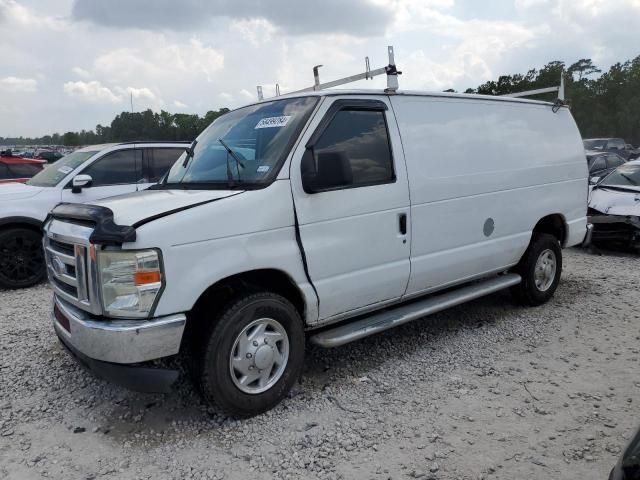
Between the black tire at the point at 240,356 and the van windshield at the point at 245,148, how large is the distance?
2.65 ft

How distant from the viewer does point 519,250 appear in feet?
17.3

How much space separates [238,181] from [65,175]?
4.75 m

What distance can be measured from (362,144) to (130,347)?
2192 mm

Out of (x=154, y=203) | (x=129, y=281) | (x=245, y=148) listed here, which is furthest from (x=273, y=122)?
(x=129, y=281)

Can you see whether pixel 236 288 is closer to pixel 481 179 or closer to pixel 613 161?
pixel 481 179

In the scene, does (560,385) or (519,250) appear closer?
(560,385)

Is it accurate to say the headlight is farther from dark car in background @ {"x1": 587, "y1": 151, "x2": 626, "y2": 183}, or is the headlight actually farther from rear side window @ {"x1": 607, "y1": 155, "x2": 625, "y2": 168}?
rear side window @ {"x1": 607, "y1": 155, "x2": 625, "y2": 168}

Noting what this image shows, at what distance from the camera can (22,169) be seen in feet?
37.7

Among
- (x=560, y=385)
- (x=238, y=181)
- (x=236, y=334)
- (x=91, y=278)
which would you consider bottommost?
(x=560, y=385)

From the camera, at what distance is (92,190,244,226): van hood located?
3.07 metres

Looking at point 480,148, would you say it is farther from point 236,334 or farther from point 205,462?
point 205,462

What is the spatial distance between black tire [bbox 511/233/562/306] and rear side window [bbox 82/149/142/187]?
5468mm

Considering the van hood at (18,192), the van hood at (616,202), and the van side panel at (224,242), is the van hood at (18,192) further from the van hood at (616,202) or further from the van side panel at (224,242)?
the van hood at (616,202)

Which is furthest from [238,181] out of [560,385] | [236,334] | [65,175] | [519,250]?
[65,175]
